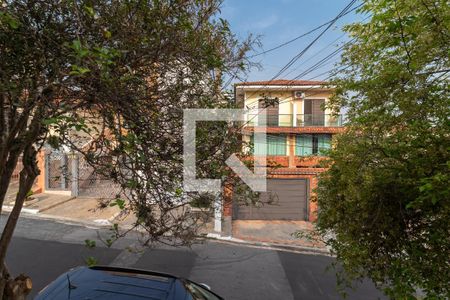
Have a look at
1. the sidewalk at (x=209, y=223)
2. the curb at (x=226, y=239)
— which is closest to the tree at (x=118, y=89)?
the sidewalk at (x=209, y=223)

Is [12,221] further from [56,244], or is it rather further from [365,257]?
[56,244]

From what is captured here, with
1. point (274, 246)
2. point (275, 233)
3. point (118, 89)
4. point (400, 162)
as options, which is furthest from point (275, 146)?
point (118, 89)

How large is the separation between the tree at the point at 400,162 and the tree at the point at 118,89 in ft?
5.55

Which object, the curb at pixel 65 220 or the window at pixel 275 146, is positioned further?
the window at pixel 275 146

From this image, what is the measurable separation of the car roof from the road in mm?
2479

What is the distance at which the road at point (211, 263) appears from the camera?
657 cm

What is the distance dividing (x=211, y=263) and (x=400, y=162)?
5.78 m

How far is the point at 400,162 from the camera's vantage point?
3.20 m

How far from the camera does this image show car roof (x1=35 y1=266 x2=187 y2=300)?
10.1 feet

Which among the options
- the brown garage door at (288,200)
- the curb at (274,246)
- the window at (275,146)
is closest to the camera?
the curb at (274,246)

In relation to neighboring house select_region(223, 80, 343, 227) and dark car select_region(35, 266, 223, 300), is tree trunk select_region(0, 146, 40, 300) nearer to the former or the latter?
dark car select_region(35, 266, 223, 300)

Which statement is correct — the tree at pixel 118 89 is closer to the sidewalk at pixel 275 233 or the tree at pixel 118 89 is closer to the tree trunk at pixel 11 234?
the tree trunk at pixel 11 234

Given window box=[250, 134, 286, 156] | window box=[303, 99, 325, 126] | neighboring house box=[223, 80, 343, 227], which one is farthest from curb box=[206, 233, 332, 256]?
window box=[303, 99, 325, 126]

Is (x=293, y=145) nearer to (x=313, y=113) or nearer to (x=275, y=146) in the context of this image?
(x=275, y=146)
